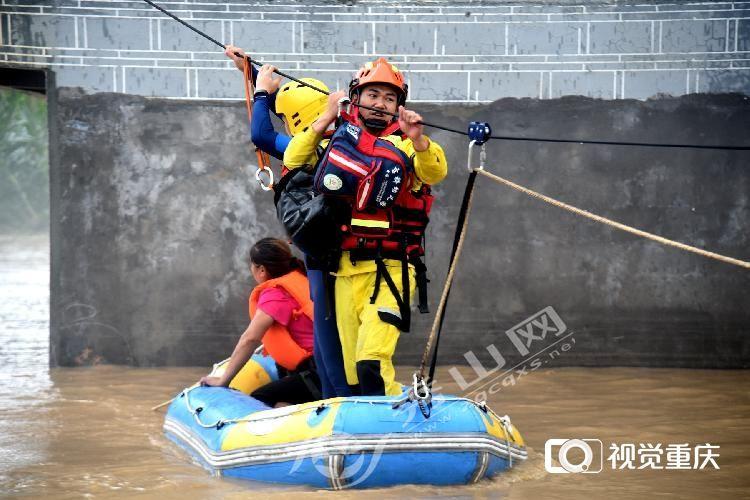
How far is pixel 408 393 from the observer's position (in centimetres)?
470

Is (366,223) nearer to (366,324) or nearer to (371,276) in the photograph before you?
(371,276)

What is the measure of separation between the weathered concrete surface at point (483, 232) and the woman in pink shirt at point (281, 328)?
195 centimetres

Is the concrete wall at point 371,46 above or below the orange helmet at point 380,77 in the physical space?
above

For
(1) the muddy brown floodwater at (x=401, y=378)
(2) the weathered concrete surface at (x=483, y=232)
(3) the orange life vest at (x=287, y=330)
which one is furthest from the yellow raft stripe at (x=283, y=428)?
(2) the weathered concrete surface at (x=483, y=232)

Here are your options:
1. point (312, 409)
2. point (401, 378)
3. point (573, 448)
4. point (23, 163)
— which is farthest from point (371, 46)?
point (23, 163)


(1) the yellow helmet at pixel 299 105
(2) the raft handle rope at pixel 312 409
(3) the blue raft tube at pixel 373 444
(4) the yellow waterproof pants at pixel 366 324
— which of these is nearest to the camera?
(3) the blue raft tube at pixel 373 444

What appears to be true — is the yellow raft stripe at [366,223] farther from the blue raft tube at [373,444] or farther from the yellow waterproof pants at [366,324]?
the blue raft tube at [373,444]

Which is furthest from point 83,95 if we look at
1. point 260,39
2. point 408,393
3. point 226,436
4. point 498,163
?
point 408,393

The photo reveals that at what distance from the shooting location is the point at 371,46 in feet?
25.5

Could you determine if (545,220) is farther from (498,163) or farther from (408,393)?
(408,393)

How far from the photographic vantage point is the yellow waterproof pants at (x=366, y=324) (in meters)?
4.92

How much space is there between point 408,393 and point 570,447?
3.99 feet

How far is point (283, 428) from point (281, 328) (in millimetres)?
1120

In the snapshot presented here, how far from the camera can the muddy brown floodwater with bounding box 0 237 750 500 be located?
472 cm
